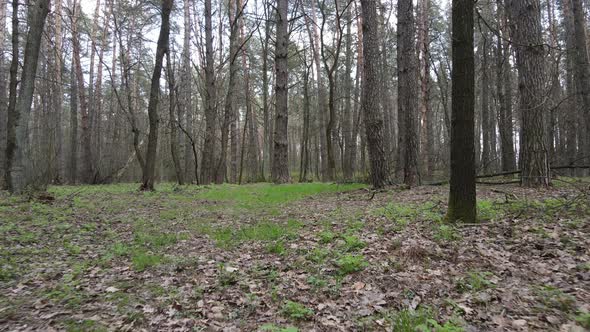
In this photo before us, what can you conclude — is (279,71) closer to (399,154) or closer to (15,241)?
(399,154)

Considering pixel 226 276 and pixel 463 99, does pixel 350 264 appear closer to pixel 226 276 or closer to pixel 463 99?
pixel 226 276

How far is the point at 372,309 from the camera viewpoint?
3.12m

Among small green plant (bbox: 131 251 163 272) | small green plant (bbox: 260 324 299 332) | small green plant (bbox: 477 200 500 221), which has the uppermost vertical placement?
small green plant (bbox: 477 200 500 221)

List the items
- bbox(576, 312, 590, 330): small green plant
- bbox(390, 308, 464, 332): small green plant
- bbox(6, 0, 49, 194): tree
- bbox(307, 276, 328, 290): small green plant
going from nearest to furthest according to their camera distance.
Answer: bbox(576, 312, 590, 330): small green plant → bbox(390, 308, 464, 332): small green plant → bbox(307, 276, 328, 290): small green plant → bbox(6, 0, 49, 194): tree

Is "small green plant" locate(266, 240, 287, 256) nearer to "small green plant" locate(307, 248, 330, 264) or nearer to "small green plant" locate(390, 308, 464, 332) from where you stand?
"small green plant" locate(307, 248, 330, 264)

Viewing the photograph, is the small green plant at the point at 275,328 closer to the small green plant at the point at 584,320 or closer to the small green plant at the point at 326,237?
the small green plant at the point at 584,320

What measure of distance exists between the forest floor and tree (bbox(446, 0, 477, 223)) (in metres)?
0.76

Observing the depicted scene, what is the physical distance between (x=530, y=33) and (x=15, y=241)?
10915 millimetres

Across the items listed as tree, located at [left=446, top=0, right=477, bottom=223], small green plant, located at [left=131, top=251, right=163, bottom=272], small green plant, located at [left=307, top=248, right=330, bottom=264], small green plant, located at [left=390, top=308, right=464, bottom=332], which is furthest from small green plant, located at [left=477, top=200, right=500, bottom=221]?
small green plant, located at [left=131, top=251, right=163, bottom=272]

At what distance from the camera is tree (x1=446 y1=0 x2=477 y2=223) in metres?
4.69

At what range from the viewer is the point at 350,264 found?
391cm

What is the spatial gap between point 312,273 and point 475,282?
167cm

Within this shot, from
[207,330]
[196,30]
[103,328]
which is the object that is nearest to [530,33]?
[207,330]

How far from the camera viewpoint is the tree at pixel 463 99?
185 inches
